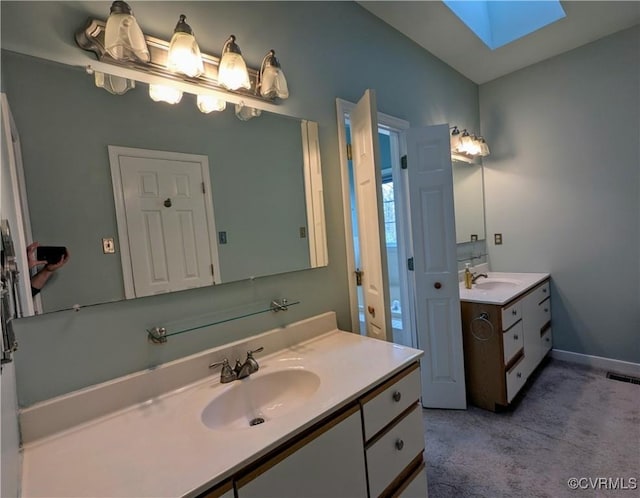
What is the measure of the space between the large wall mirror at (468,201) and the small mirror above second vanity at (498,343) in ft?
2.10

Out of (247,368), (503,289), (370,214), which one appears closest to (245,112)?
(370,214)

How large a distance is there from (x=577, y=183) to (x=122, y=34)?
10.5 feet

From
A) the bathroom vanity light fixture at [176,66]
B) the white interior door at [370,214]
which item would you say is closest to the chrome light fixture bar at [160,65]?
the bathroom vanity light fixture at [176,66]

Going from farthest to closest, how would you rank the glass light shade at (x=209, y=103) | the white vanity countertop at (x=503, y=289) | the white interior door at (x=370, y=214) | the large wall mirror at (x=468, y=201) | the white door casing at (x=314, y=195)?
the large wall mirror at (x=468, y=201), the white vanity countertop at (x=503, y=289), the white door casing at (x=314, y=195), the white interior door at (x=370, y=214), the glass light shade at (x=209, y=103)

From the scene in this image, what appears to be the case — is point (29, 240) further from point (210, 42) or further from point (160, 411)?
point (210, 42)

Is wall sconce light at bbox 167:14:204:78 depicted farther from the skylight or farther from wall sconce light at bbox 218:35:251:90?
the skylight

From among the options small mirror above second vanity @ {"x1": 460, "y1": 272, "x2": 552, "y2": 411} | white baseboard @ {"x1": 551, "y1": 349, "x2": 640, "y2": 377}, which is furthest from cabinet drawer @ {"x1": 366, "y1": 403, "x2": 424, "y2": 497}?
white baseboard @ {"x1": 551, "y1": 349, "x2": 640, "y2": 377}

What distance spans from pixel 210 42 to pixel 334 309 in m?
1.35

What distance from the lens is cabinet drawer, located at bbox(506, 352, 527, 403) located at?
2084mm

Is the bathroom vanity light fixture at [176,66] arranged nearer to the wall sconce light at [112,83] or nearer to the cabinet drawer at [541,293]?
the wall sconce light at [112,83]

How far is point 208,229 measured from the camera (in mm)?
1271

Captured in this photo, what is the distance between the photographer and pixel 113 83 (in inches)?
41.8

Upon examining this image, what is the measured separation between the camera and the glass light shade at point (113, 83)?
104 centimetres

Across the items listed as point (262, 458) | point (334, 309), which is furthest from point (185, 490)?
point (334, 309)
